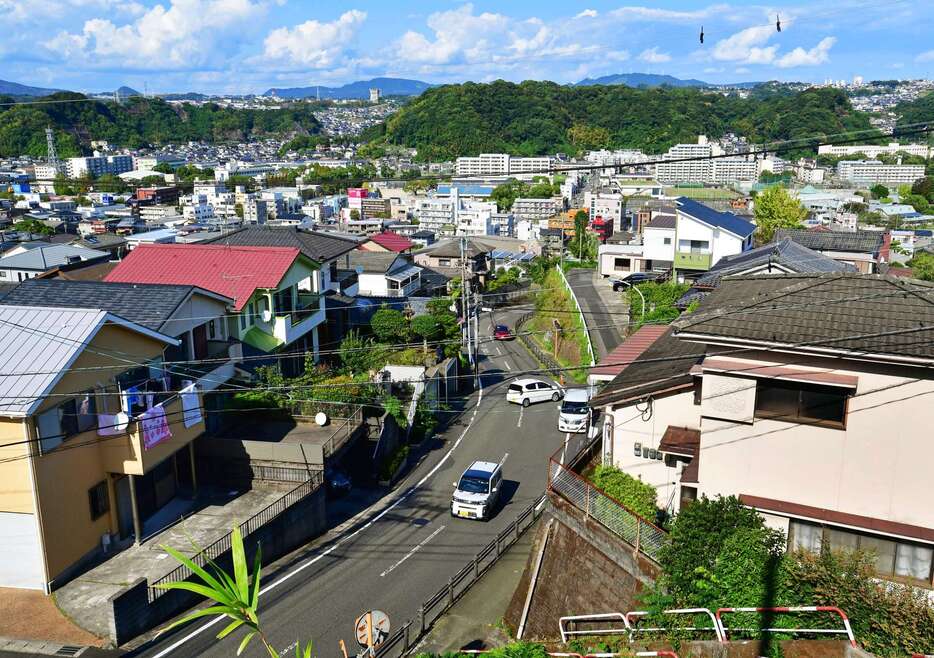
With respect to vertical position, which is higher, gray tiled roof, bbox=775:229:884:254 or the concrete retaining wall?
gray tiled roof, bbox=775:229:884:254

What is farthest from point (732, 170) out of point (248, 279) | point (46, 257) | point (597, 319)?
point (248, 279)

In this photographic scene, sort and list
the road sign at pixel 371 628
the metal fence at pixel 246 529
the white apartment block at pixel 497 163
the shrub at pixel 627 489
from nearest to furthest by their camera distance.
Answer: the road sign at pixel 371 628, the shrub at pixel 627 489, the metal fence at pixel 246 529, the white apartment block at pixel 497 163

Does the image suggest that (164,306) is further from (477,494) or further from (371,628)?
(371,628)

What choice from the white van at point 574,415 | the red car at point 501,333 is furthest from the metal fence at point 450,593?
the red car at point 501,333

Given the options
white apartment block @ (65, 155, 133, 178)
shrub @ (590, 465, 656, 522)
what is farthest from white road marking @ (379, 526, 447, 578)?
white apartment block @ (65, 155, 133, 178)

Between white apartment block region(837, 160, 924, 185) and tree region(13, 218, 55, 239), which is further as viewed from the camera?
white apartment block region(837, 160, 924, 185)

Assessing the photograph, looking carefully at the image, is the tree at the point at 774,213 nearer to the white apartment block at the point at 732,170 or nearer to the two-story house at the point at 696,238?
the two-story house at the point at 696,238

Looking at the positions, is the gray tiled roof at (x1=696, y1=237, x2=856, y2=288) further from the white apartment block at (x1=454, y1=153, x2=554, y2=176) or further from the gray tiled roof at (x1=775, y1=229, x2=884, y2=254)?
the white apartment block at (x1=454, y1=153, x2=554, y2=176)
